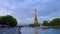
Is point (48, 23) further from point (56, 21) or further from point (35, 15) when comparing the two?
point (35, 15)

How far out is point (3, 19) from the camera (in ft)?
420

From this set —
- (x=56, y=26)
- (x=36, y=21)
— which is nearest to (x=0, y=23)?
(x=36, y=21)

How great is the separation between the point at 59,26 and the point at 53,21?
8.44 m

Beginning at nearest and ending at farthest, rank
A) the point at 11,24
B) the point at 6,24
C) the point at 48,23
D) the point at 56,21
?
the point at 6,24 < the point at 11,24 < the point at 56,21 < the point at 48,23

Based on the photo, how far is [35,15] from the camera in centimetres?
12738

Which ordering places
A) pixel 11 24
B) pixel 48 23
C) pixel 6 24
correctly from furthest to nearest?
pixel 48 23 → pixel 11 24 → pixel 6 24

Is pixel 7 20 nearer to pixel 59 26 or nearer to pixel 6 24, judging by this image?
pixel 6 24

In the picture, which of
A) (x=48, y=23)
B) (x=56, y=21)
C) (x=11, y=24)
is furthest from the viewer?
(x=48, y=23)

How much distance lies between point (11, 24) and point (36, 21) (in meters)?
18.8

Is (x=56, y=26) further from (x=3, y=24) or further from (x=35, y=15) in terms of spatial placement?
(x=3, y=24)

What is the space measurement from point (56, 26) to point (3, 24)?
38.2m

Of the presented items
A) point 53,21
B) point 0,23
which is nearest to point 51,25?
point 53,21

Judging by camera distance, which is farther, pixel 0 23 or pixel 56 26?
pixel 56 26

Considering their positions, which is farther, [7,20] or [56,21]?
[56,21]
